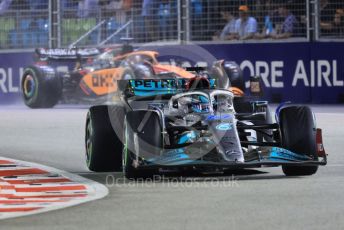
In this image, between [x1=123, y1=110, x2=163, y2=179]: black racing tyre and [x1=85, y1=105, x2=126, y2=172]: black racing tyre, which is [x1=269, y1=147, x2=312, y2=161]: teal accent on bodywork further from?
[x1=85, y1=105, x2=126, y2=172]: black racing tyre

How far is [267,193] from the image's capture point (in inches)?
345

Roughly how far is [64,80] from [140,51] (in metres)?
1.90

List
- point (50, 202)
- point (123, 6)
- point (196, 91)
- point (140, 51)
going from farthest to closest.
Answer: point (123, 6)
point (140, 51)
point (196, 91)
point (50, 202)

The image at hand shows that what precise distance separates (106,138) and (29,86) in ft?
42.5

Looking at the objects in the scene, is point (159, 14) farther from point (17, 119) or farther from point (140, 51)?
point (17, 119)

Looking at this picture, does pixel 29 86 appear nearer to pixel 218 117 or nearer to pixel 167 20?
pixel 167 20

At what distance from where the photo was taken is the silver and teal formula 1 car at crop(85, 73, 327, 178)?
31.7 ft

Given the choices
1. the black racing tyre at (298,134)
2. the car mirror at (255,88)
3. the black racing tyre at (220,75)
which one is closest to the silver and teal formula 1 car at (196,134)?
the black racing tyre at (298,134)

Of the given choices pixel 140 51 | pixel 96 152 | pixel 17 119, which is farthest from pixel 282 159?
pixel 140 51

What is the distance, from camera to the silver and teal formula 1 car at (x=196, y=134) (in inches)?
381

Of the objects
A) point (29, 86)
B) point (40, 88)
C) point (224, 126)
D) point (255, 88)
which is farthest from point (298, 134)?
point (29, 86)

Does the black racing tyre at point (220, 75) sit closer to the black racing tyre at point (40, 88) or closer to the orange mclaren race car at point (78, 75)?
the orange mclaren race car at point (78, 75)

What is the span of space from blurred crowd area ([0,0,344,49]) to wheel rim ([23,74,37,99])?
2285 millimetres

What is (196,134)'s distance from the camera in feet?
32.9
